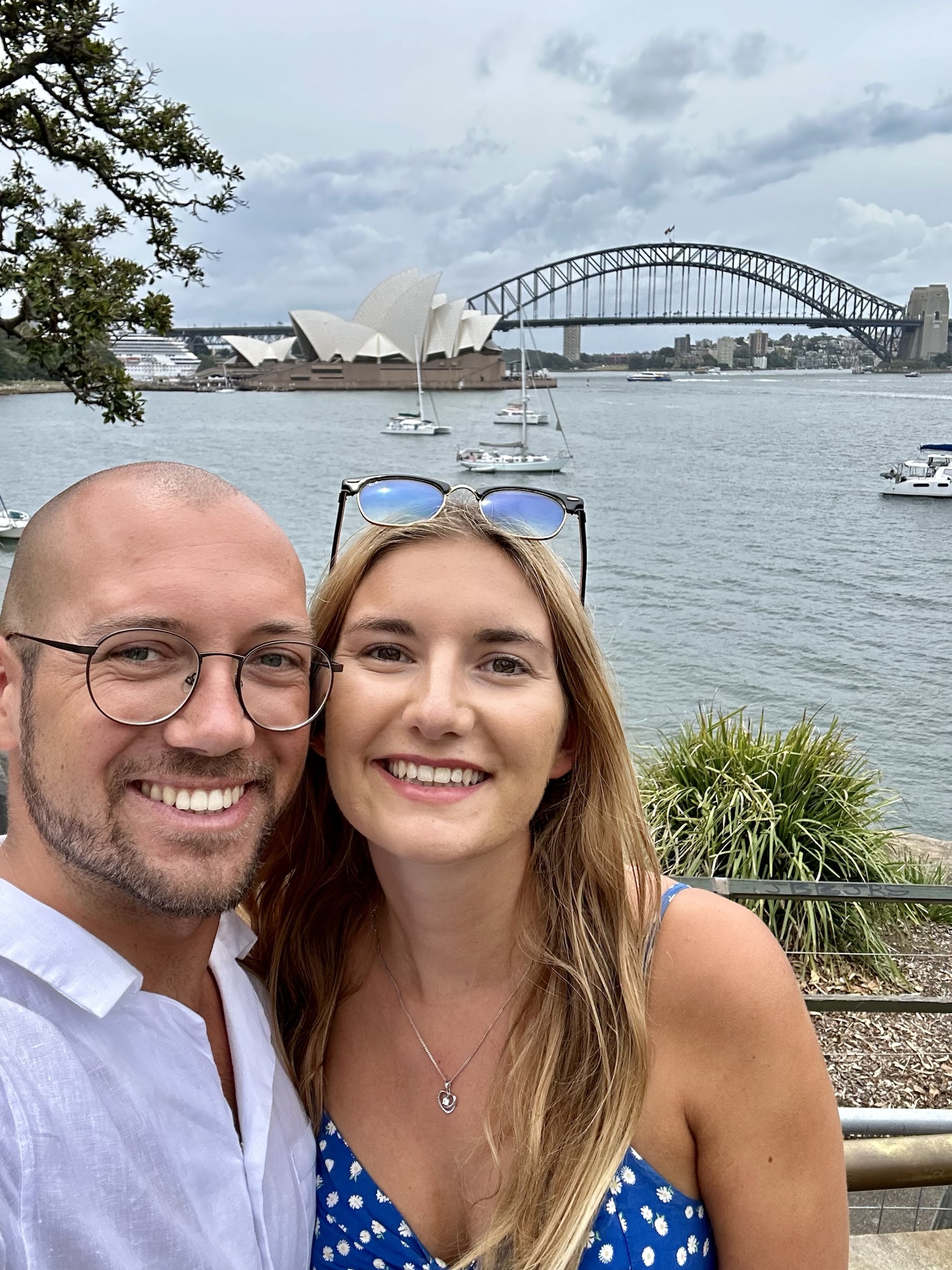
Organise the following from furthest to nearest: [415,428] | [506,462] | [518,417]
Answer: [518,417] < [415,428] < [506,462]

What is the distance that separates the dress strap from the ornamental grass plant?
13.5 ft

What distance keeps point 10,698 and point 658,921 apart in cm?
98

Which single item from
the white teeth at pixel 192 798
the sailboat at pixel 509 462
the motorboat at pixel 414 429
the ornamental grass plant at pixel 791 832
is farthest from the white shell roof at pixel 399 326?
the white teeth at pixel 192 798

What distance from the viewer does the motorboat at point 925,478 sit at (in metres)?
45.8

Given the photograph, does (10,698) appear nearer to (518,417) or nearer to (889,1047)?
(889,1047)

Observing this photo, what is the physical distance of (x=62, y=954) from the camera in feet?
3.76

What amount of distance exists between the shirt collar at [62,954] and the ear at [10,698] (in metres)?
0.20

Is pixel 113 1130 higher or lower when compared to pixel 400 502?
lower

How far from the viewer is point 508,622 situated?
5.01ft

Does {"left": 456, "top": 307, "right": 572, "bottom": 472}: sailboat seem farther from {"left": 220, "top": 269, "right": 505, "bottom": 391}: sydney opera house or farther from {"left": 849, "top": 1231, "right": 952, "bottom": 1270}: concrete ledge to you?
{"left": 849, "top": 1231, "right": 952, "bottom": 1270}: concrete ledge

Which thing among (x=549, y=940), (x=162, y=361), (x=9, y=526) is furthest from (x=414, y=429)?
(x=549, y=940)

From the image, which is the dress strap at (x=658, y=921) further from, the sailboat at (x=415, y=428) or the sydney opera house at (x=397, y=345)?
the sydney opera house at (x=397, y=345)

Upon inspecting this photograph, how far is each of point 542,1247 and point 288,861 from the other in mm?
753

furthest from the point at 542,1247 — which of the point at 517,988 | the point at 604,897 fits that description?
the point at 604,897
